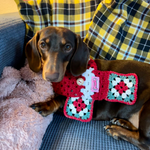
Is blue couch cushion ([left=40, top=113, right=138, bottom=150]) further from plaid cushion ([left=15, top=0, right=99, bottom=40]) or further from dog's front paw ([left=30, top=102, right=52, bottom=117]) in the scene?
plaid cushion ([left=15, top=0, right=99, bottom=40])

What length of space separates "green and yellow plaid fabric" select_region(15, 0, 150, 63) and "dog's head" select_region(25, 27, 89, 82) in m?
0.48

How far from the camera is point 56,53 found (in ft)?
4.44

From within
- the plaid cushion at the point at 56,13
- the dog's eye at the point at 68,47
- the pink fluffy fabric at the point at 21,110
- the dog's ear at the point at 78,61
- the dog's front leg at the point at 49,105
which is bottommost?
the dog's front leg at the point at 49,105

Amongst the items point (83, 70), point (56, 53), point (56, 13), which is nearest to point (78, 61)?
point (83, 70)

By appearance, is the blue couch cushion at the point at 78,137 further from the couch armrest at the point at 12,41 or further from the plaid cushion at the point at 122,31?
the plaid cushion at the point at 122,31

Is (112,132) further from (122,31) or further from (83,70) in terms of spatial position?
(122,31)

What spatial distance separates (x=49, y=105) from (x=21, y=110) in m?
0.31

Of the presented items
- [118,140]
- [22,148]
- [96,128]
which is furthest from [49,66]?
[118,140]

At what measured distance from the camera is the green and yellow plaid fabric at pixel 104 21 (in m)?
1.84

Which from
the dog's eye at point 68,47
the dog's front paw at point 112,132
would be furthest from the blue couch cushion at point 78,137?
the dog's eye at point 68,47

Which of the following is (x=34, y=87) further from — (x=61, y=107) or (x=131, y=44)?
(x=131, y=44)

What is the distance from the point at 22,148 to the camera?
1107 millimetres

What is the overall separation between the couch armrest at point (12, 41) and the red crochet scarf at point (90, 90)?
0.56m

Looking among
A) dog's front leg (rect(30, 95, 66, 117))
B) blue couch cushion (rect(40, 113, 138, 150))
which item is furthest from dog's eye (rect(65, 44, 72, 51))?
blue couch cushion (rect(40, 113, 138, 150))
